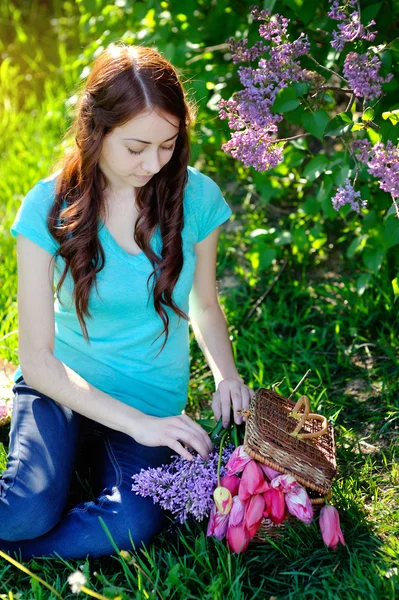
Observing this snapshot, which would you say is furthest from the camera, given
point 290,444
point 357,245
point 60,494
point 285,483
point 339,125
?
point 357,245

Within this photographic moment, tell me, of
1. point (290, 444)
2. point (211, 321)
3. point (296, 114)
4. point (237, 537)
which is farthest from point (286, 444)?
point (296, 114)

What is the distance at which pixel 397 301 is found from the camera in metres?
2.82

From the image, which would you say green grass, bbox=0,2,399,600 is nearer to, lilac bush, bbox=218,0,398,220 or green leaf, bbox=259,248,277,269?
green leaf, bbox=259,248,277,269

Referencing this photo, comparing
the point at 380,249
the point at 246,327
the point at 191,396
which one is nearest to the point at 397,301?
the point at 380,249

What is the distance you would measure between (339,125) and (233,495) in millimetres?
1049

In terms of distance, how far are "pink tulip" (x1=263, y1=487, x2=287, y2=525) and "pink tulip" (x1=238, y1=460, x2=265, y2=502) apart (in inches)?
1.4

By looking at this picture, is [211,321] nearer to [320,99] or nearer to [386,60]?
[320,99]

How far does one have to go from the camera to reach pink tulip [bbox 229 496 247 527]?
1.82 meters

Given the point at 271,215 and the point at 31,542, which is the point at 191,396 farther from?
the point at 271,215

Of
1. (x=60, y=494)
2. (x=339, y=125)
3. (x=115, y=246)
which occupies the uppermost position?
(x=339, y=125)

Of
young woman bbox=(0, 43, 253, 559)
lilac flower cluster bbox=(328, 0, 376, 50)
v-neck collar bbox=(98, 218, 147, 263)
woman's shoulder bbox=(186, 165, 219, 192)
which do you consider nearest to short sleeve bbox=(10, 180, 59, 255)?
young woman bbox=(0, 43, 253, 559)

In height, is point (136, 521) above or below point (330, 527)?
below

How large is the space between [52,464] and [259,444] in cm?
54

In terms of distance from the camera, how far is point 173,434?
75.4 inches
